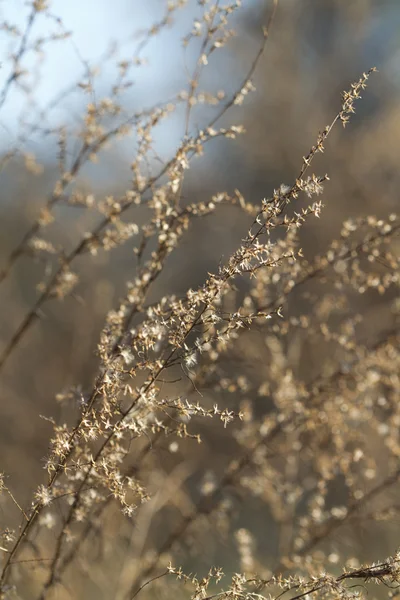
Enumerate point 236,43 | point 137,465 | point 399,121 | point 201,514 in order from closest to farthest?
point 137,465
point 201,514
point 399,121
point 236,43

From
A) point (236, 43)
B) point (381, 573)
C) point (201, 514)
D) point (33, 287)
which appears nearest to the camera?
point (381, 573)

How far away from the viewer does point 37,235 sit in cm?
204

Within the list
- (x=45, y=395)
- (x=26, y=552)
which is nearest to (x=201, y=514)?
(x=26, y=552)

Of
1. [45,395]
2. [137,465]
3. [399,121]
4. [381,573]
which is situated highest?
[399,121]

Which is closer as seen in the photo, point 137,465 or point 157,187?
point 157,187

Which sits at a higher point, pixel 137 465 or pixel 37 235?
pixel 37 235

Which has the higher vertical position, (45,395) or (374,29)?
(374,29)

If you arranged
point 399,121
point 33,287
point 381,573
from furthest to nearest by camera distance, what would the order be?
point 33,287 < point 399,121 < point 381,573

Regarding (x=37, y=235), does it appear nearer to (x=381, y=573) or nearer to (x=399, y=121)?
(x=381, y=573)

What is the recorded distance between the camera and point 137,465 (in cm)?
200

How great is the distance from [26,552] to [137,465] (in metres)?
0.52

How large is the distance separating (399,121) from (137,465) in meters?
4.56

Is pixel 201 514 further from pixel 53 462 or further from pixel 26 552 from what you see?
pixel 53 462

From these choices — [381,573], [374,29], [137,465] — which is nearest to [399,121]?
[374,29]
